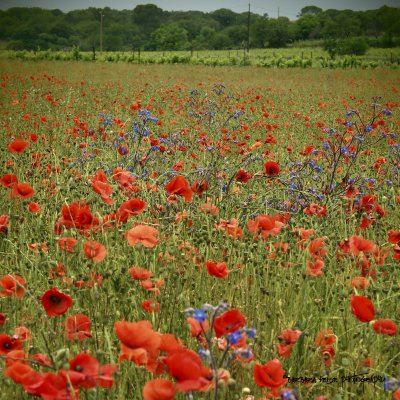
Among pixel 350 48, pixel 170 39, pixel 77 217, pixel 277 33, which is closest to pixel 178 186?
pixel 77 217

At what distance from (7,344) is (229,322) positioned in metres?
0.59

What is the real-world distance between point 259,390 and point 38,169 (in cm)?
316

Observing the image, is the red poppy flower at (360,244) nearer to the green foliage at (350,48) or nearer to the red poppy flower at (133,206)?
the red poppy flower at (133,206)

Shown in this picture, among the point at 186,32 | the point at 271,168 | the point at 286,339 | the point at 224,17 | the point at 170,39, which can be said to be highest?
the point at 224,17

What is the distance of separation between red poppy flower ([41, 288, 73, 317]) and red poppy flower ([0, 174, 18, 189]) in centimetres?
112

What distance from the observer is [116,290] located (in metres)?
1.80

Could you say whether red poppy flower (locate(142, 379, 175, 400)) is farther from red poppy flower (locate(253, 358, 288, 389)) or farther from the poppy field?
red poppy flower (locate(253, 358, 288, 389))

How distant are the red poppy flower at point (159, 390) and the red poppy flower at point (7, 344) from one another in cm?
49

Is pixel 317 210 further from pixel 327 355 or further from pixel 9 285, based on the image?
pixel 9 285

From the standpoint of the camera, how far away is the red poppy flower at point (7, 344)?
1.25 metres

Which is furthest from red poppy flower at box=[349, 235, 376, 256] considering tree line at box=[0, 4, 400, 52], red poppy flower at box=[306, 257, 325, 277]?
tree line at box=[0, 4, 400, 52]

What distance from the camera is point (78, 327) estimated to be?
1442mm

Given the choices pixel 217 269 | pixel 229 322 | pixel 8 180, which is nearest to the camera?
pixel 229 322

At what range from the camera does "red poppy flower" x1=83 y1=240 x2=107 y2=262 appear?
65.0 inches
